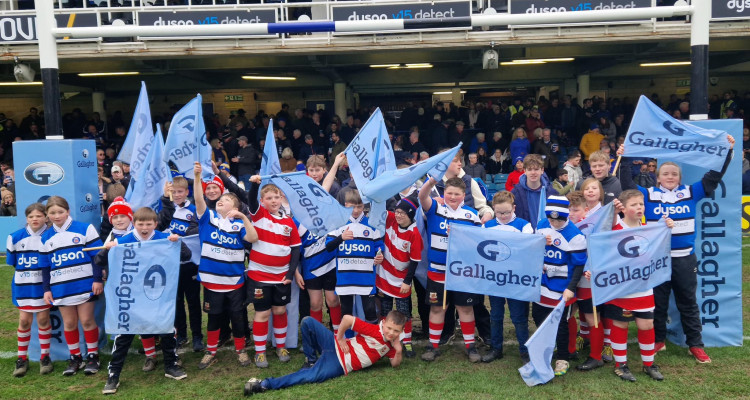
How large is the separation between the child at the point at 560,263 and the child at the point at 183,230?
373 centimetres

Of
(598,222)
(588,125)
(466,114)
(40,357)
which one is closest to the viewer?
(598,222)

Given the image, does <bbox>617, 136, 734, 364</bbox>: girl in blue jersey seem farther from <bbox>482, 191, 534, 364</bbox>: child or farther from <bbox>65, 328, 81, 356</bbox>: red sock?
<bbox>65, 328, 81, 356</bbox>: red sock

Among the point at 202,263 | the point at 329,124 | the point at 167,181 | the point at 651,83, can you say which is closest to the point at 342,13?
the point at 329,124

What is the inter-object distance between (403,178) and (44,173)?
13.3ft

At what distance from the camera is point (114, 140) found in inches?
706

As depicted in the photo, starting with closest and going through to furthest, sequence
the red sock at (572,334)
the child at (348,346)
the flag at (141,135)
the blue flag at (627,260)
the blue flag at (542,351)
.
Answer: the blue flag at (542,351)
the blue flag at (627,260)
the child at (348,346)
the red sock at (572,334)
the flag at (141,135)

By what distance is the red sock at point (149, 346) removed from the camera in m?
6.14

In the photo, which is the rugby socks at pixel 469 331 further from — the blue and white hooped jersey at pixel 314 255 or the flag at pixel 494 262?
the blue and white hooped jersey at pixel 314 255

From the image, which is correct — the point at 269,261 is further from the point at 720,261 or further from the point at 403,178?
the point at 720,261

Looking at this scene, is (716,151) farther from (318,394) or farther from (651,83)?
(651,83)

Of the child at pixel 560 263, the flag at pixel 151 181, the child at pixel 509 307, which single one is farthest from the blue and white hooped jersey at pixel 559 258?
the flag at pixel 151 181

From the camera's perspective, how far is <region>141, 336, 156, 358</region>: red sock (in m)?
6.14

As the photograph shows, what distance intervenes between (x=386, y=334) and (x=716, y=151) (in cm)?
384

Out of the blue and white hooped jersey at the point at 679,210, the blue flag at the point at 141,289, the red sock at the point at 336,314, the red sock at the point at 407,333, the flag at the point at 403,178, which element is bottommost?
the red sock at the point at 407,333
